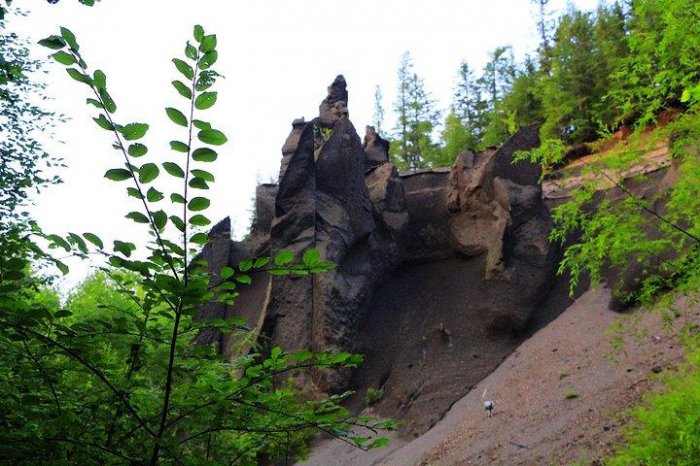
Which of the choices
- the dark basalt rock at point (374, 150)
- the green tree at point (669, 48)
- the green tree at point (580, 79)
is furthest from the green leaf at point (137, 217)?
the green tree at point (580, 79)

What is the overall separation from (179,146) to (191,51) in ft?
0.86

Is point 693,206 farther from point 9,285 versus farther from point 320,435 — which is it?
point 320,435

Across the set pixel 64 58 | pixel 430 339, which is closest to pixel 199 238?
pixel 64 58

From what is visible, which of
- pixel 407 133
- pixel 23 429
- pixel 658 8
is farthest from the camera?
pixel 407 133

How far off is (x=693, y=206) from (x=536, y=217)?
13.1 m

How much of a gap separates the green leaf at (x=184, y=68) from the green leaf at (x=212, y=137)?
0.16 m

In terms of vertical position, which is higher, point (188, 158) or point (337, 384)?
point (188, 158)

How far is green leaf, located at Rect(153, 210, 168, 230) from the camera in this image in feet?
5.47

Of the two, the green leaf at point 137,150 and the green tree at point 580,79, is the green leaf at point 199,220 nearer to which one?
the green leaf at point 137,150

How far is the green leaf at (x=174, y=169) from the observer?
5.29 feet

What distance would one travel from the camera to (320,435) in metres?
16.2

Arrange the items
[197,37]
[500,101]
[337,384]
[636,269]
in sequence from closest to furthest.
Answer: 1. [197,37]
2. [636,269]
3. [337,384]
4. [500,101]

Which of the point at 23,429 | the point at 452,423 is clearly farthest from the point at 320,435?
the point at 23,429

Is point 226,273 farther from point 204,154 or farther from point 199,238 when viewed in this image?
point 204,154
